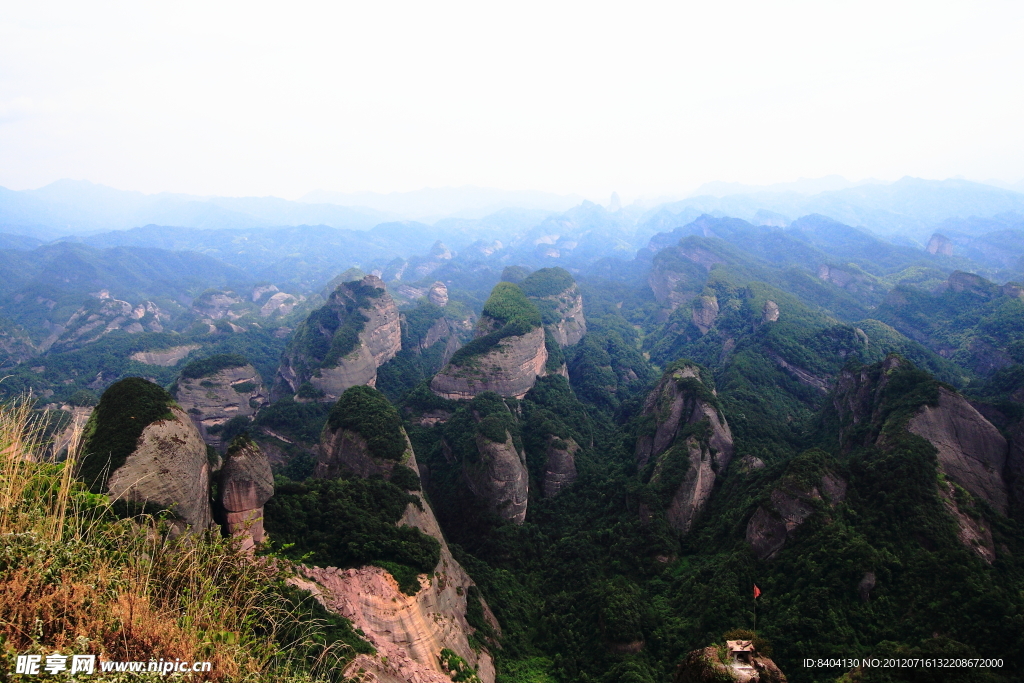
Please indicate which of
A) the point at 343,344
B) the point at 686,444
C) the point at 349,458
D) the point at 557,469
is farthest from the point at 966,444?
the point at 343,344

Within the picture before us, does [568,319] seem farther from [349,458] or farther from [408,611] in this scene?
[408,611]

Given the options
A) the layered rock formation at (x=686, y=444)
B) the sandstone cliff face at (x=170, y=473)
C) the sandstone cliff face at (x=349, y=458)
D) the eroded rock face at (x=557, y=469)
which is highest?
the sandstone cliff face at (x=170, y=473)

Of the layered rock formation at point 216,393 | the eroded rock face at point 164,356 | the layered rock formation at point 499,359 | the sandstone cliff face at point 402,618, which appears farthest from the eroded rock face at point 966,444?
the eroded rock face at point 164,356

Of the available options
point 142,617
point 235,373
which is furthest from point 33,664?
point 235,373

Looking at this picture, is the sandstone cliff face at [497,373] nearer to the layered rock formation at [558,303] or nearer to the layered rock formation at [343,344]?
the layered rock formation at [343,344]

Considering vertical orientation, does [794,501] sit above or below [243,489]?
below
